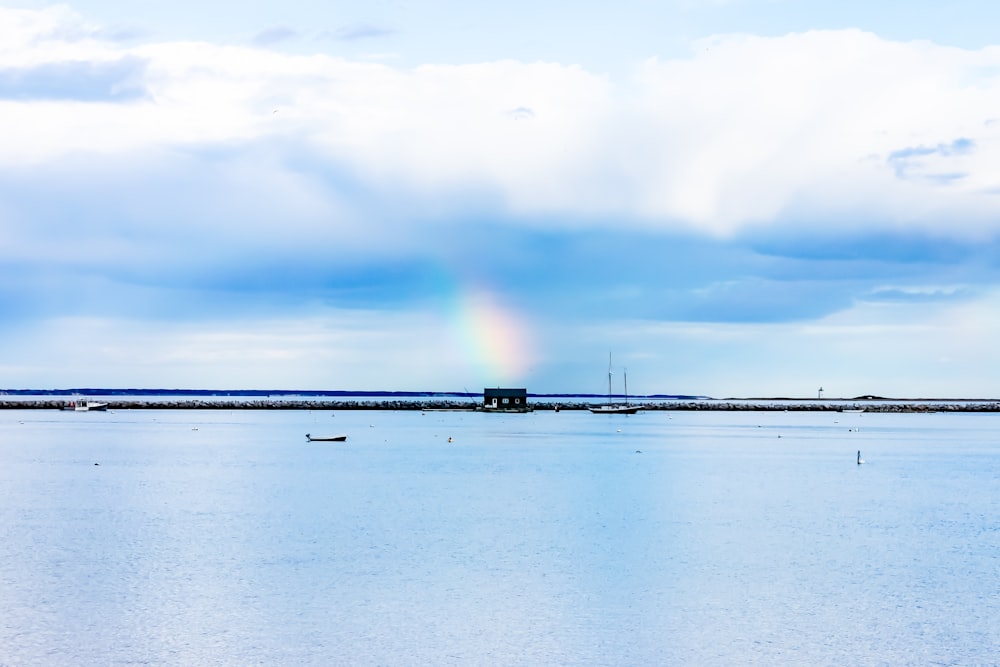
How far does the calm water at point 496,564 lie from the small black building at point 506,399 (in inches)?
4401

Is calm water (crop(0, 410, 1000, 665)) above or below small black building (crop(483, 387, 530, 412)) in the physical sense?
below

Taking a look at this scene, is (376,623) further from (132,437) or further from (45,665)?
(132,437)

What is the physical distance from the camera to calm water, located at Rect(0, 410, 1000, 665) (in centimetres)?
2644

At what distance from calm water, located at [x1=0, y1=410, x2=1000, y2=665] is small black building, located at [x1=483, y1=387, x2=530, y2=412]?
367 ft

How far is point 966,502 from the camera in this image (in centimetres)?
5953

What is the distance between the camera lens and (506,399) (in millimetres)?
195000

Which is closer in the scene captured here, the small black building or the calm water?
the calm water

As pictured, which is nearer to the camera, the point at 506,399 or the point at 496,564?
the point at 496,564

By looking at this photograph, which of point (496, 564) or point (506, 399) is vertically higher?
point (506, 399)

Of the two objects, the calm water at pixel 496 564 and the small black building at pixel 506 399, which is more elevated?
the small black building at pixel 506 399

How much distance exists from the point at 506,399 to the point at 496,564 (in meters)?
158

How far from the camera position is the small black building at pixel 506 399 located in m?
194

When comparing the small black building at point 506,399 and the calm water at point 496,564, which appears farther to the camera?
the small black building at point 506,399

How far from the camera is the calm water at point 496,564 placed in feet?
86.7
